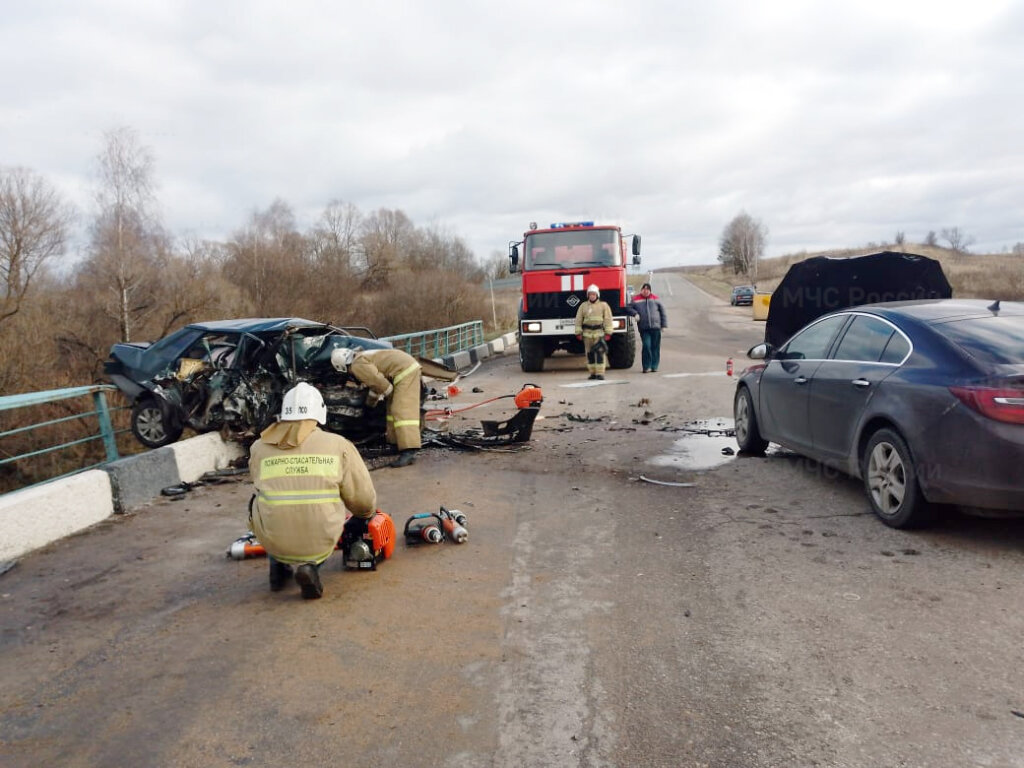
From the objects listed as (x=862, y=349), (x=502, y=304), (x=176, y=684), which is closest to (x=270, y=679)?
(x=176, y=684)

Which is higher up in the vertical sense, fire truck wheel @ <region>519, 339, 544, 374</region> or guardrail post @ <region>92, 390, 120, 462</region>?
guardrail post @ <region>92, 390, 120, 462</region>

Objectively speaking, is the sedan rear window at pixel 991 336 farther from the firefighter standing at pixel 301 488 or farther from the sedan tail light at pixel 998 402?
the firefighter standing at pixel 301 488

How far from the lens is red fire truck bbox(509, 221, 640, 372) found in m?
16.4

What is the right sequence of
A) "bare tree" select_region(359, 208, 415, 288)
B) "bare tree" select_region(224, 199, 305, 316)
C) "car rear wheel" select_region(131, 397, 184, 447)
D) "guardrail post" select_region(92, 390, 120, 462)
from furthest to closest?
"bare tree" select_region(359, 208, 415, 288)
"bare tree" select_region(224, 199, 305, 316)
"car rear wheel" select_region(131, 397, 184, 447)
"guardrail post" select_region(92, 390, 120, 462)

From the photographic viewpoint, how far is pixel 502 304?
39562 mm

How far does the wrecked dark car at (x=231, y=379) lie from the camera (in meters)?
7.82

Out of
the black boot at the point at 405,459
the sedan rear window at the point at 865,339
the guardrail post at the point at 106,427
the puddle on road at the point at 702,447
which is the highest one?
the sedan rear window at the point at 865,339

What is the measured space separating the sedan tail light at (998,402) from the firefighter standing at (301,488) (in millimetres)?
3603

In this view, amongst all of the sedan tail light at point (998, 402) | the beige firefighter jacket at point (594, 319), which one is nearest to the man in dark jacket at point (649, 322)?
the beige firefighter jacket at point (594, 319)

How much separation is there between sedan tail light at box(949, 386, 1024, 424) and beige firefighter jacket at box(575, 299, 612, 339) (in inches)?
412

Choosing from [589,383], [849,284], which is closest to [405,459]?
[849,284]

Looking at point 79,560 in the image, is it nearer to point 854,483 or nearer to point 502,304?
point 854,483

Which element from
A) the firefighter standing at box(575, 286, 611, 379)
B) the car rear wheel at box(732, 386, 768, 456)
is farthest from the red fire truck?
the car rear wheel at box(732, 386, 768, 456)

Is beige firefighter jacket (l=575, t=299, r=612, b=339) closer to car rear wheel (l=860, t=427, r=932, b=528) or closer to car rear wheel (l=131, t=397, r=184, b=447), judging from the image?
car rear wheel (l=131, t=397, r=184, b=447)
